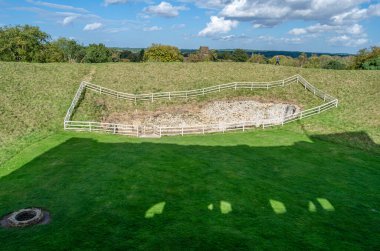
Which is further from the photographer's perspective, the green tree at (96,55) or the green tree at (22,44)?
the green tree at (96,55)

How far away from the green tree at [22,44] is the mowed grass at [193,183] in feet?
134

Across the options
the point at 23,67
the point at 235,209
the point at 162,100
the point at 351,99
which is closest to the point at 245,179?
the point at 235,209

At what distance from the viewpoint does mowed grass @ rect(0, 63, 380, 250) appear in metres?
12.3

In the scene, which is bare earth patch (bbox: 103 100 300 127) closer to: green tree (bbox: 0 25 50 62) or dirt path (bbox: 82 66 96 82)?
dirt path (bbox: 82 66 96 82)

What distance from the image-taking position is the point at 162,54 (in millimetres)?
105250

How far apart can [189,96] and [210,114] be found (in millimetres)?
4495

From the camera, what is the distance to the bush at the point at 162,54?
104m

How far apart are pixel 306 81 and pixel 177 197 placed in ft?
121

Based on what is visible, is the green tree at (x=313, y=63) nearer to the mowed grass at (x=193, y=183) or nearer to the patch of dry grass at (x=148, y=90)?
the patch of dry grass at (x=148, y=90)

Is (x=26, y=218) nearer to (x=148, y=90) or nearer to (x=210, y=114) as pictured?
(x=210, y=114)

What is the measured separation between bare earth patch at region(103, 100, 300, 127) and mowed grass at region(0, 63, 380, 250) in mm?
5239

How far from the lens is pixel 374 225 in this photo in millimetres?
13836

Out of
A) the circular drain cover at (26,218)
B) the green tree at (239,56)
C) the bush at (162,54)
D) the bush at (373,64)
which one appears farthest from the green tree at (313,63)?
the circular drain cover at (26,218)

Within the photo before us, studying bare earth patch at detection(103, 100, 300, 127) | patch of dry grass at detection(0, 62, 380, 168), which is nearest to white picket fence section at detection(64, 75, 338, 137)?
patch of dry grass at detection(0, 62, 380, 168)
